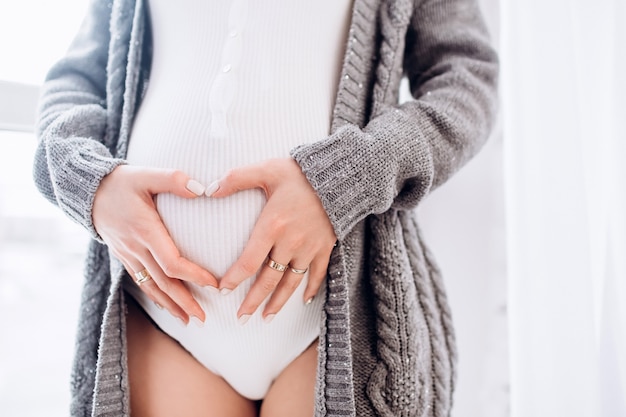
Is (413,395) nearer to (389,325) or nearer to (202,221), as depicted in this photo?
(389,325)

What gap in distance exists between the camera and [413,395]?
570 millimetres

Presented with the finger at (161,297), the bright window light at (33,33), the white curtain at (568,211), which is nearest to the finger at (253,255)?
the finger at (161,297)

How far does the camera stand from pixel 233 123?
572 mm

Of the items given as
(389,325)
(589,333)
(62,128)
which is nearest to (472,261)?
(589,333)

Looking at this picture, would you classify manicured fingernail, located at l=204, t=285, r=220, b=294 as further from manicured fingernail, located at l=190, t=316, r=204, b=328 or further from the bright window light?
the bright window light

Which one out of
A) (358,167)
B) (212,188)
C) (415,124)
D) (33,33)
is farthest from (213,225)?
(33,33)

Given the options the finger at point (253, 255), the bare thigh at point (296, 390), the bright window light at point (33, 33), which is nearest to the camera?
the finger at point (253, 255)

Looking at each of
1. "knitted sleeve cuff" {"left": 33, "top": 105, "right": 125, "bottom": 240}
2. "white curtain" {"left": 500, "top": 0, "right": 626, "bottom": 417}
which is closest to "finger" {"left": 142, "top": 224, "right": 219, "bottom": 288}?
"knitted sleeve cuff" {"left": 33, "top": 105, "right": 125, "bottom": 240}

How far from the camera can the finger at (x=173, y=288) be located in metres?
0.55

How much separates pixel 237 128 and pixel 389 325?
1.08 ft

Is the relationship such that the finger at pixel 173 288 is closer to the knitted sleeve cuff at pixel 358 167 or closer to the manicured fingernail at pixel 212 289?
the manicured fingernail at pixel 212 289

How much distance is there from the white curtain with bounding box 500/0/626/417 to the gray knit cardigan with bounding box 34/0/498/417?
0.13 m

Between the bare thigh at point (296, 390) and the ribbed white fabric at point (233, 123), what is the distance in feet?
0.04

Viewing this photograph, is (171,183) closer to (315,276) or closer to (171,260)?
(171,260)
